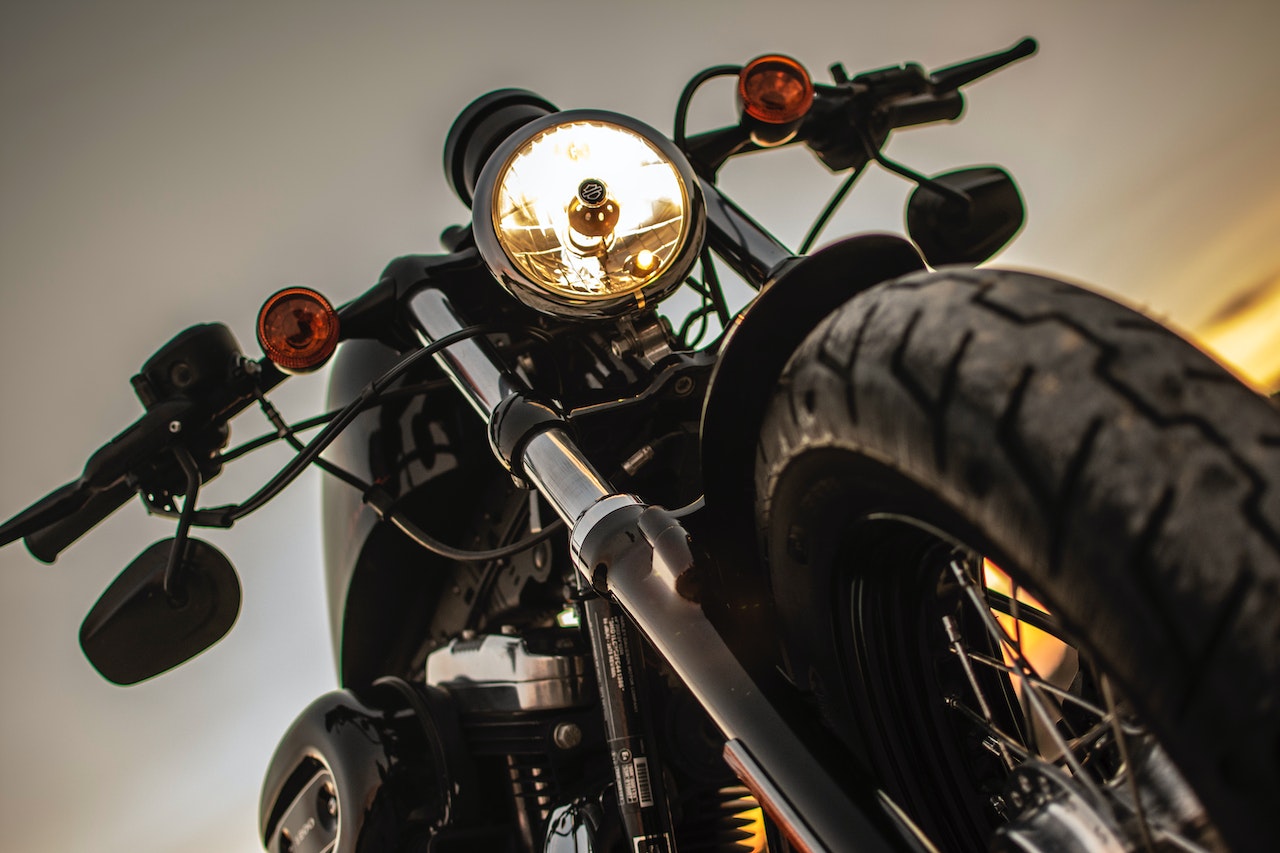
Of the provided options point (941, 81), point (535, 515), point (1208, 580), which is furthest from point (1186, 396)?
point (941, 81)

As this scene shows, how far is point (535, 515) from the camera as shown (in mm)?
1326

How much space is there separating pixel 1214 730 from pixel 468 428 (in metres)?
1.19

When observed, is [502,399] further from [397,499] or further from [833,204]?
[833,204]

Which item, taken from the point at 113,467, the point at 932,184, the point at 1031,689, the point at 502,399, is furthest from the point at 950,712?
the point at 113,467

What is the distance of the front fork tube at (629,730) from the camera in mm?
1007

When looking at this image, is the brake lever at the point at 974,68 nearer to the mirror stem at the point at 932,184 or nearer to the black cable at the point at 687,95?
the mirror stem at the point at 932,184

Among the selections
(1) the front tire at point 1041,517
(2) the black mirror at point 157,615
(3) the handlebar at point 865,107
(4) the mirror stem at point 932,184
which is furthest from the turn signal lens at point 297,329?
(4) the mirror stem at point 932,184

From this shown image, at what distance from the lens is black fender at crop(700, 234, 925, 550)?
766 mm

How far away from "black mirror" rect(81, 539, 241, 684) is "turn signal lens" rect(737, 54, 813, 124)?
1080mm

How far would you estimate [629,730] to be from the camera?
1.06 metres

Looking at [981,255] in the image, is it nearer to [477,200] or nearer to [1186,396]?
[477,200]

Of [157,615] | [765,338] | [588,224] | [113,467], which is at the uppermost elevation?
[588,224]

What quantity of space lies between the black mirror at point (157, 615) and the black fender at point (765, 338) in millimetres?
925

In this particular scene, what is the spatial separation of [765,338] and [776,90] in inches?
29.2
